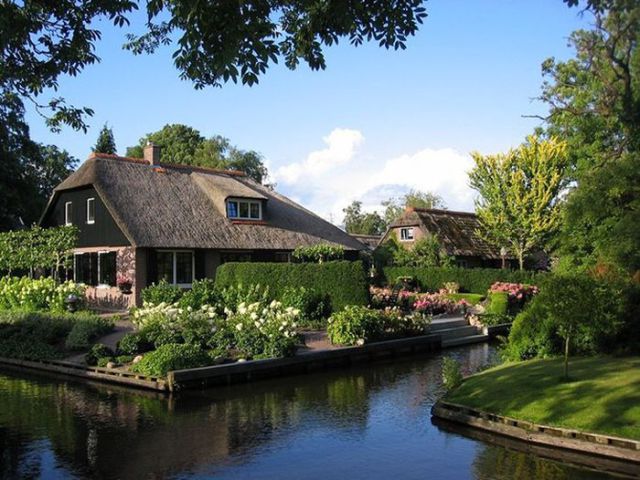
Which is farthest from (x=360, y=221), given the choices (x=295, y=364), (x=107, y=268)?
(x=295, y=364)

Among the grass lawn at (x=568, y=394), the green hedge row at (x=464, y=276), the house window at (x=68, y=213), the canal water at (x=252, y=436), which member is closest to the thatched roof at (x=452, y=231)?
the green hedge row at (x=464, y=276)

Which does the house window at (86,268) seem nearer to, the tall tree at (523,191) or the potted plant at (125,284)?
the potted plant at (125,284)

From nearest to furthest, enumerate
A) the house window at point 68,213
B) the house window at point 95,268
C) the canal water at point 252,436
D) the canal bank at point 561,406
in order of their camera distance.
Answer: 1. the canal water at point 252,436
2. the canal bank at point 561,406
3. the house window at point 95,268
4. the house window at point 68,213

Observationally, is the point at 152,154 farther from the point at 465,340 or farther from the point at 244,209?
the point at 465,340

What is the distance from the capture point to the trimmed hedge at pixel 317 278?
2309 centimetres

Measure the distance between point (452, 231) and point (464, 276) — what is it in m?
10.4

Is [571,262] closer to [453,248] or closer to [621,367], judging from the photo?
[621,367]

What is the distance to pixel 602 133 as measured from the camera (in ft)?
119

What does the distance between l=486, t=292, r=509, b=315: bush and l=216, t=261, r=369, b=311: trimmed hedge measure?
687 cm

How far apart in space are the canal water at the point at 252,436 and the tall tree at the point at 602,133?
6.34 metres

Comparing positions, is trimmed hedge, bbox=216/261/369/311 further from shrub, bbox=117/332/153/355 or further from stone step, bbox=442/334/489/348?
shrub, bbox=117/332/153/355

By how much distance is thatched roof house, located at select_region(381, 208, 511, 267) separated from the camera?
4303 cm

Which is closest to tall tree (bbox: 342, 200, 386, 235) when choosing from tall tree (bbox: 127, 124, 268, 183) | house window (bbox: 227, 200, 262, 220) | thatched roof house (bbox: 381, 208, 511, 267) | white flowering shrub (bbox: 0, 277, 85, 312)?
tall tree (bbox: 127, 124, 268, 183)

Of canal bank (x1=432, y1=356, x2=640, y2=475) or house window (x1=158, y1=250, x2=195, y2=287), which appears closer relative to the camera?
canal bank (x1=432, y1=356, x2=640, y2=475)
